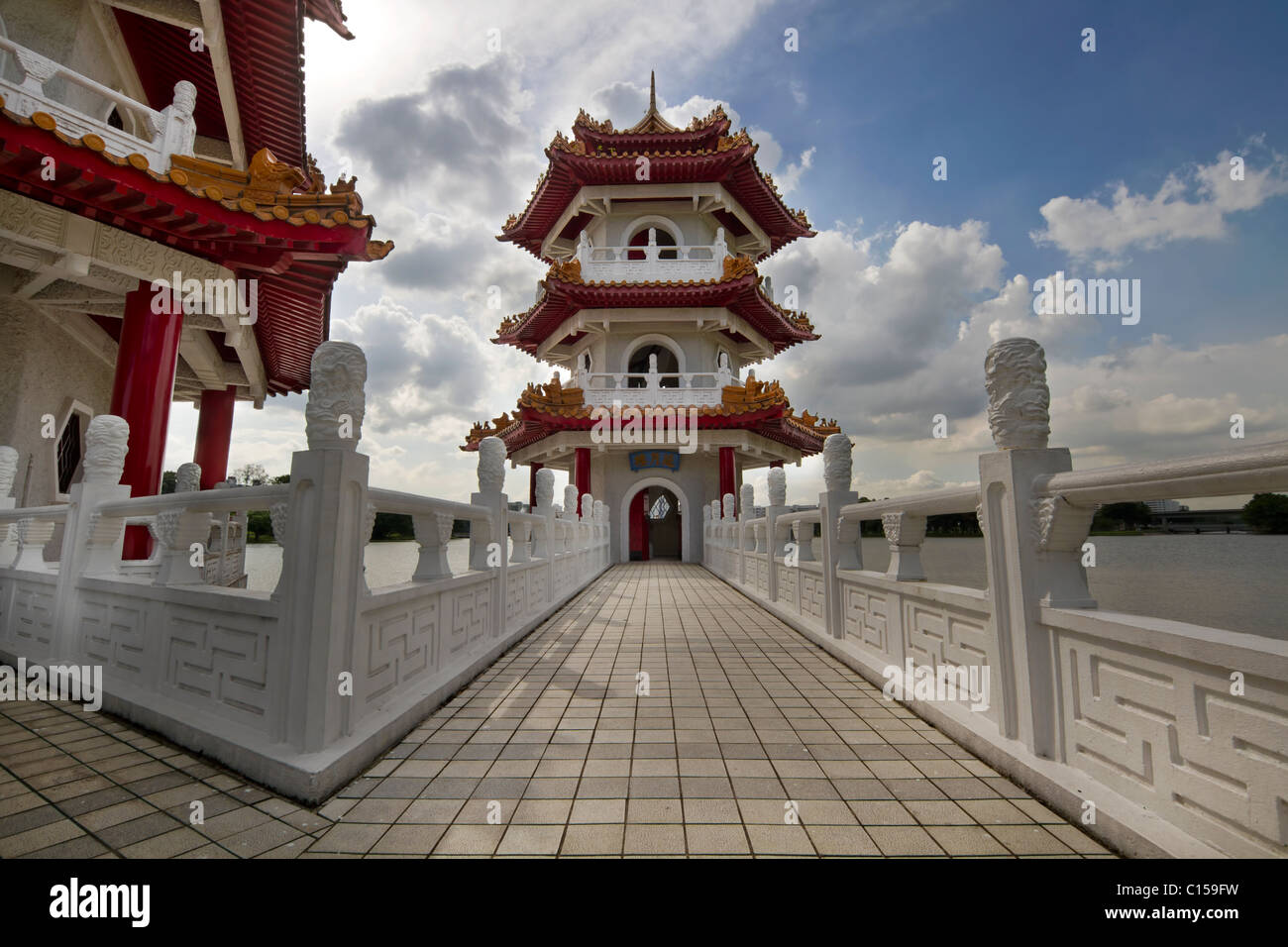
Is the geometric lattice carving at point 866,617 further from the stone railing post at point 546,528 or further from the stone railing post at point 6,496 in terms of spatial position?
the stone railing post at point 6,496

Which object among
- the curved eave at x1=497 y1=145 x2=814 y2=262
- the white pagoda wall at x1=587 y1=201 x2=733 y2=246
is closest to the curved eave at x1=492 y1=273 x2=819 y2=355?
the white pagoda wall at x1=587 y1=201 x2=733 y2=246

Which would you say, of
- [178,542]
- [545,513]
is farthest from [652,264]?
[178,542]

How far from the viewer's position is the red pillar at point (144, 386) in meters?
5.98

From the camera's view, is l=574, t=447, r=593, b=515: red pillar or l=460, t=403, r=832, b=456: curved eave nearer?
l=460, t=403, r=832, b=456: curved eave

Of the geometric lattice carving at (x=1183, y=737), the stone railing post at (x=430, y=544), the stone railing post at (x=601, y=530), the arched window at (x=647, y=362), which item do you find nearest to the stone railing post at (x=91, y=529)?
the stone railing post at (x=430, y=544)

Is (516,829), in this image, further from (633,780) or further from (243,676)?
(243,676)

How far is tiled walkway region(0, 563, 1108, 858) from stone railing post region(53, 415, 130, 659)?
63 cm

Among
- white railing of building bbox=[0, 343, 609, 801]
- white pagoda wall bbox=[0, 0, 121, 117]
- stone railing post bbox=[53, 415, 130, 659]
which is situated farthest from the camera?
white pagoda wall bbox=[0, 0, 121, 117]

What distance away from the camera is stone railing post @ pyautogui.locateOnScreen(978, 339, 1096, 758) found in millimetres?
2439

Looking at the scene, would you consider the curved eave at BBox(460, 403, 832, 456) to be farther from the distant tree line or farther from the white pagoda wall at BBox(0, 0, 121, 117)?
the distant tree line
